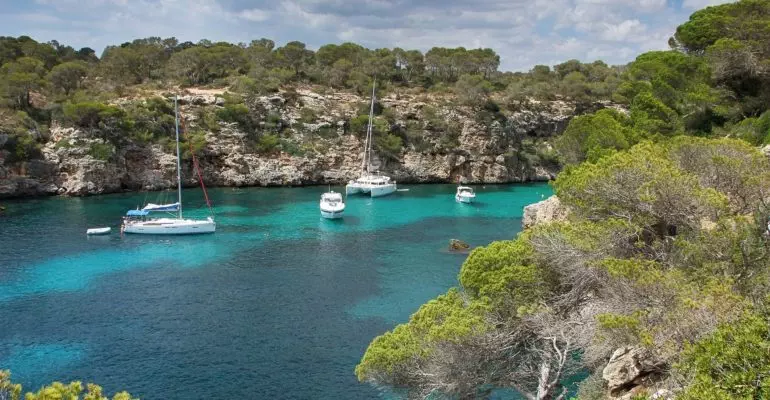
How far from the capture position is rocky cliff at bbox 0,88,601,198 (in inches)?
2479


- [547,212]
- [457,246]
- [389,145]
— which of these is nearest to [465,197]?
[389,145]

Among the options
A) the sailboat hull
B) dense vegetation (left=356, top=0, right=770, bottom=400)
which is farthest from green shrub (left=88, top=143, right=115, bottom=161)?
dense vegetation (left=356, top=0, right=770, bottom=400)

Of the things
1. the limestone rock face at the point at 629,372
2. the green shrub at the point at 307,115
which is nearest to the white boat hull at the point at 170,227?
the green shrub at the point at 307,115

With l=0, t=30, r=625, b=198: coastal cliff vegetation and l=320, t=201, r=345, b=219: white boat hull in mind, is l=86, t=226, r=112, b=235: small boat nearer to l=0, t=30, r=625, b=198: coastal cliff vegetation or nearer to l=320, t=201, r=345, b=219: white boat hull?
l=320, t=201, r=345, b=219: white boat hull

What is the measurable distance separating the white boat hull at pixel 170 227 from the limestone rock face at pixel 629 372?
38.6 m

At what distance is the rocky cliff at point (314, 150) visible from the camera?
207ft

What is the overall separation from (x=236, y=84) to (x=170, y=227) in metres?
37.7

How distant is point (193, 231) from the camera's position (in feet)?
155

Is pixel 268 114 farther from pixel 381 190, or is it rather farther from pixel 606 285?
pixel 606 285

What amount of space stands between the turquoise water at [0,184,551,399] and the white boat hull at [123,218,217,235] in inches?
37.4

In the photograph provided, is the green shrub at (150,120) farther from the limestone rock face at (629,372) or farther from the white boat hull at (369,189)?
the limestone rock face at (629,372)

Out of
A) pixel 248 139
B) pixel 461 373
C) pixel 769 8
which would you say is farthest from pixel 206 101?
pixel 461 373

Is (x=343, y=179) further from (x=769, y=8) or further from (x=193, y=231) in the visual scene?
(x=769, y=8)

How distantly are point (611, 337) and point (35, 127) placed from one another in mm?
69123
